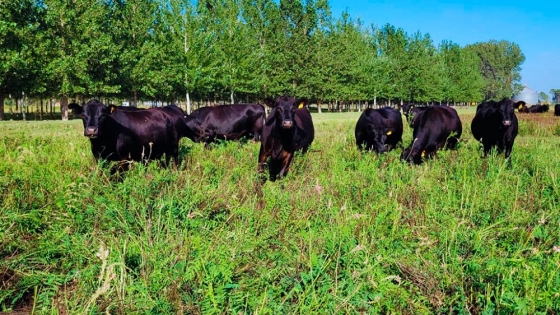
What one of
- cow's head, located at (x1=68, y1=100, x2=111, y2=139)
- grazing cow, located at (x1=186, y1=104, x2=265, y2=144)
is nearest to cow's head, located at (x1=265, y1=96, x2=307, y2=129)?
cow's head, located at (x1=68, y1=100, x2=111, y2=139)

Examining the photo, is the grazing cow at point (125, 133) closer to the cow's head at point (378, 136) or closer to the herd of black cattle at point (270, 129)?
the herd of black cattle at point (270, 129)

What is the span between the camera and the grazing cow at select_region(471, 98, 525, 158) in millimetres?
8578

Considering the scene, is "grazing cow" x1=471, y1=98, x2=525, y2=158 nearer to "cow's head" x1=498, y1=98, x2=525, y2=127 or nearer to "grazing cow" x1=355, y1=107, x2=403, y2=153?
"cow's head" x1=498, y1=98, x2=525, y2=127

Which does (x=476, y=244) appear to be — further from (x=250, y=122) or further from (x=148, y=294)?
(x=250, y=122)

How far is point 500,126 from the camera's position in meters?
8.67

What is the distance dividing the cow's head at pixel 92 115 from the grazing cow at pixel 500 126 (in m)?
7.33

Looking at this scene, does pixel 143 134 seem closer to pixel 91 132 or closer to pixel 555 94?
pixel 91 132

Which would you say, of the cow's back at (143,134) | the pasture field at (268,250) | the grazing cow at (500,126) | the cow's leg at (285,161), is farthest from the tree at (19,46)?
the grazing cow at (500,126)

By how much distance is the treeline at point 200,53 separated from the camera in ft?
90.8

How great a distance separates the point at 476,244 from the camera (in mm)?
3256

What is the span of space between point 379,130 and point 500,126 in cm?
257

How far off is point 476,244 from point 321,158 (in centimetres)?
486

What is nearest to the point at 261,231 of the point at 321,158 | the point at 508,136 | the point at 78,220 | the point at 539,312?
the point at 78,220

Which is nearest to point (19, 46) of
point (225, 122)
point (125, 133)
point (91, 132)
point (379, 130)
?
point (225, 122)
